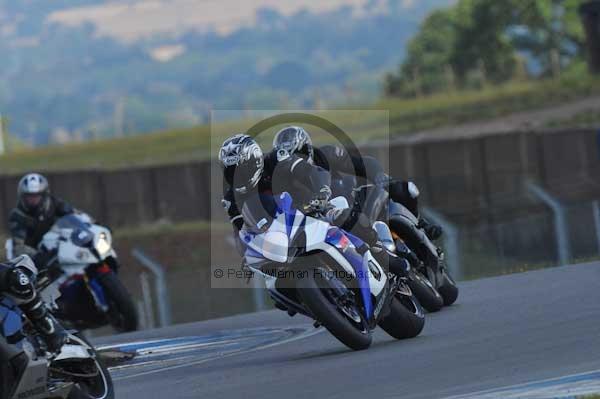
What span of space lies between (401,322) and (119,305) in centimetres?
531

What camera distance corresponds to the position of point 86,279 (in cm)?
1404

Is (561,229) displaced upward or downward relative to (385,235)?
downward

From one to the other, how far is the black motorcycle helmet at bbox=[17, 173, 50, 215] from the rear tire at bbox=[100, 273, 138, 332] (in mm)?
990

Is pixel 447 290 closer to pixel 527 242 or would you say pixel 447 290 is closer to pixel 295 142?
pixel 295 142

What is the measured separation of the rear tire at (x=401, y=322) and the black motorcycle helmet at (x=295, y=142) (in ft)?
4.10

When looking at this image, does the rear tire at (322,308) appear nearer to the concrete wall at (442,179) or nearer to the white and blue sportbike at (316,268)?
the white and blue sportbike at (316,268)

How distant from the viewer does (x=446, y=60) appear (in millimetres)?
62531

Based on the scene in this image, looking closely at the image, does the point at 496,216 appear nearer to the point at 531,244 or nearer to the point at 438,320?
the point at 531,244

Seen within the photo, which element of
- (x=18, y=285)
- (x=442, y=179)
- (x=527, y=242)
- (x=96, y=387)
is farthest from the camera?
(x=442, y=179)

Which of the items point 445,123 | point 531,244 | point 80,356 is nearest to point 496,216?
point 531,244

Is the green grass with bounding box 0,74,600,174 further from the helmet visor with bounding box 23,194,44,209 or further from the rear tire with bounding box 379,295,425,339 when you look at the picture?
the rear tire with bounding box 379,295,425,339

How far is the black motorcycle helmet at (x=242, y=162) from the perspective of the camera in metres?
8.81

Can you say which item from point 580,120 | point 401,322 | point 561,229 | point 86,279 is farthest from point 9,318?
point 580,120

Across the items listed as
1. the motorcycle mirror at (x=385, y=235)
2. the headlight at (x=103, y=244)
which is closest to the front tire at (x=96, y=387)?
the motorcycle mirror at (x=385, y=235)
